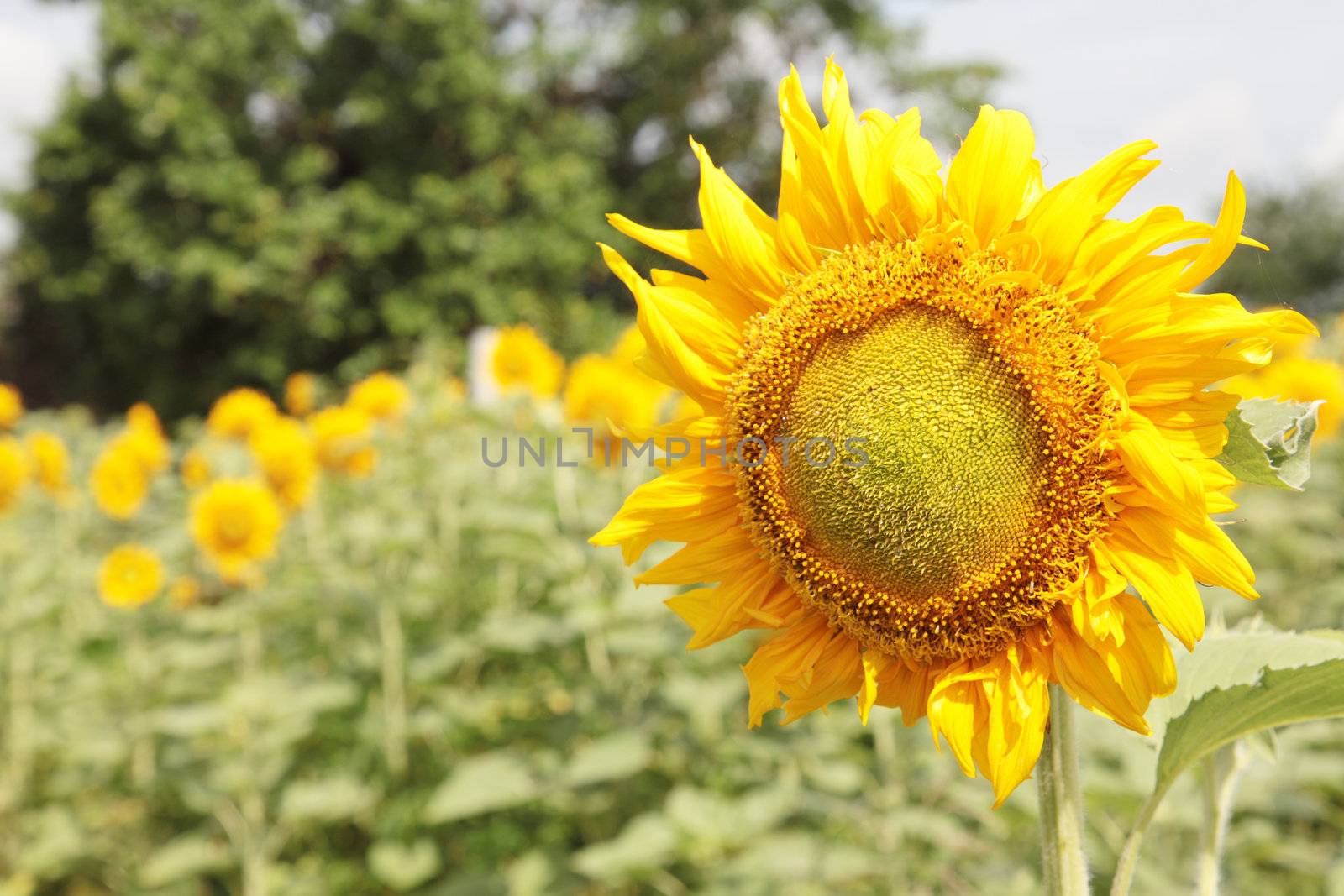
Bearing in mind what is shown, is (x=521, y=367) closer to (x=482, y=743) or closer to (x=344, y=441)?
(x=344, y=441)

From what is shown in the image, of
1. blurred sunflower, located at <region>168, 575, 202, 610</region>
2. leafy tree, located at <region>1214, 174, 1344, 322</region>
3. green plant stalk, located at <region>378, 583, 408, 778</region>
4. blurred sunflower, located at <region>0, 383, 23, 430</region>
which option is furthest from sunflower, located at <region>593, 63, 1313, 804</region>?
leafy tree, located at <region>1214, 174, 1344, 322</region>

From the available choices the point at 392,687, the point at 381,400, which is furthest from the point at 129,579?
the point at 392,687

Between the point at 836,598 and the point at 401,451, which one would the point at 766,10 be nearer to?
the point at 401,451

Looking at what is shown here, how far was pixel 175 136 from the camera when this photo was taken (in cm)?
1725

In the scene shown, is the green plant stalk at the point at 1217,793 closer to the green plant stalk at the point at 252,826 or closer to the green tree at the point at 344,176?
the green plant stalk at the point at 252,826

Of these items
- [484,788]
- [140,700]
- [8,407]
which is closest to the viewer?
[484,788]

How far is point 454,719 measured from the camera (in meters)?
3.61

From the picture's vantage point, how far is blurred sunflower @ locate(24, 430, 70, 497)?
18.9 feet

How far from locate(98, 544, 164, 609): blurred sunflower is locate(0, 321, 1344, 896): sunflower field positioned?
0.6 inches

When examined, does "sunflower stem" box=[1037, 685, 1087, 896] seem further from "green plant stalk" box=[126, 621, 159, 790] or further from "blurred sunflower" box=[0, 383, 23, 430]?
"blurred sunflower" box=[0, 383, 23, 430]

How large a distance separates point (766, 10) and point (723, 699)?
65.4 ft

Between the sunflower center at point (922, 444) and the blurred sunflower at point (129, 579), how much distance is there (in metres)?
4.07

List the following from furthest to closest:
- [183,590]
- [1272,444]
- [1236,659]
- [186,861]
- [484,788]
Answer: [183,590], [186,861], [484,788], [1236,659], [1272,444]

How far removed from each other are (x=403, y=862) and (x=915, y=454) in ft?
9.76
